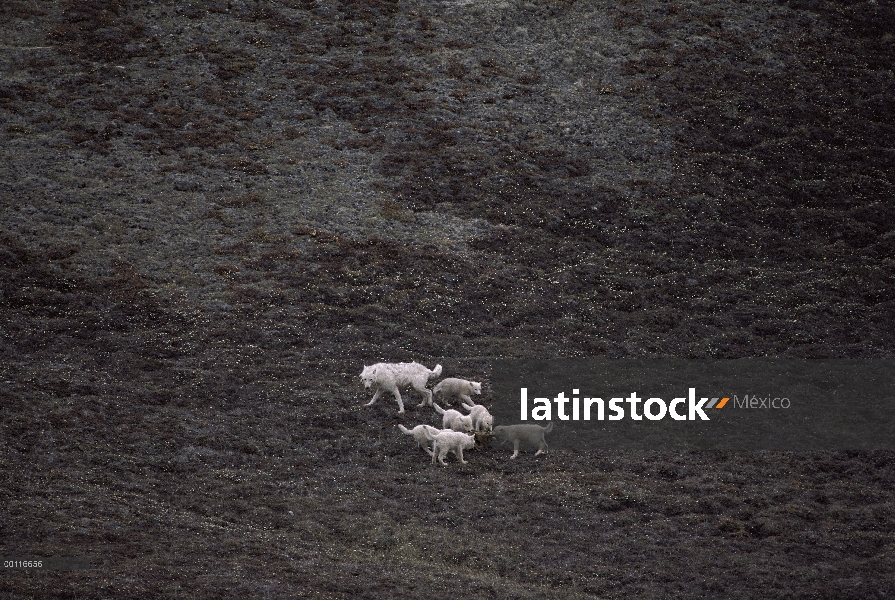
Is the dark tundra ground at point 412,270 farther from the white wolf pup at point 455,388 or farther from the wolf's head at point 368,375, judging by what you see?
the white wolf pup at point 455,388

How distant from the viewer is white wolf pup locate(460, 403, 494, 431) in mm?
17875

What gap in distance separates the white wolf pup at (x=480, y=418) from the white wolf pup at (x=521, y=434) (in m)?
0.20

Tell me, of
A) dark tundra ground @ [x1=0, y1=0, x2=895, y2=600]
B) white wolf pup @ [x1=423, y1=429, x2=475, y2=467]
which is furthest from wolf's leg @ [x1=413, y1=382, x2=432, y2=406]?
white wolf pup @ [x1=423, y1=429, x2=475, y2=467]

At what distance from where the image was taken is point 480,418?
17.9 meters

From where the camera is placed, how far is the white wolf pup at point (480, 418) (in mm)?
17875

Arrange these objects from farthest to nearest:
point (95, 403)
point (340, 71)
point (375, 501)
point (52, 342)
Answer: point (340, 71)
point (52, 342)
point (95, 403)
point (375, 501)

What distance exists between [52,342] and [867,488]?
17.1m

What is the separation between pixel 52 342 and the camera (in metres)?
20.8

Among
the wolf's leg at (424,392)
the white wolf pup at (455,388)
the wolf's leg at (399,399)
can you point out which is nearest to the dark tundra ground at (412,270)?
the wolf's leg at (399,399)

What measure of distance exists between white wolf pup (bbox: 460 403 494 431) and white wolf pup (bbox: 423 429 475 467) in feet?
1.69

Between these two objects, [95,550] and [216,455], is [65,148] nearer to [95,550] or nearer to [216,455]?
[216,455]

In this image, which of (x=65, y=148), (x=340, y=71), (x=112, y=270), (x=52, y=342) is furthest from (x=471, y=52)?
(x=52, y=342)

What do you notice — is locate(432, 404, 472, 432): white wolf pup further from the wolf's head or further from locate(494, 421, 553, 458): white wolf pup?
the wolf's head

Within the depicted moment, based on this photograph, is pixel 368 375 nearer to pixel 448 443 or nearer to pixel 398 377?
pixel 398 377
